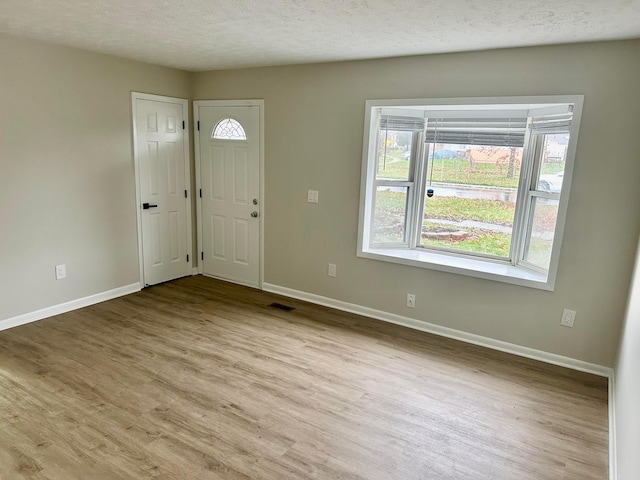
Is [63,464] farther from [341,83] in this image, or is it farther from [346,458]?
[341,83]

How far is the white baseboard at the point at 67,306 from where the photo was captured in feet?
11.4

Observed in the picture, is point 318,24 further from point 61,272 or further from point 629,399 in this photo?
point 61,272

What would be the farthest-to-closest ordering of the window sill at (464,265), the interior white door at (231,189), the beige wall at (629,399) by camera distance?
the interior white door at (231,189)
the window sill at (464,265)
the beige wall at (629,399)

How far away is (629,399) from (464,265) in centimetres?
171

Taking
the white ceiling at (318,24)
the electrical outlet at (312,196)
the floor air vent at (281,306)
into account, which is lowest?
the floor air vent at (281,306)

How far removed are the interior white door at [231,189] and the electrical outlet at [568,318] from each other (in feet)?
9.68

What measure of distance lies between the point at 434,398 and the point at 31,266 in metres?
3.39

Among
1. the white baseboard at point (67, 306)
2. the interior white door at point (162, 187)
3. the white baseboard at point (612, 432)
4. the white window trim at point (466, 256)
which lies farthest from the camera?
the interior white door at point (162, 187)

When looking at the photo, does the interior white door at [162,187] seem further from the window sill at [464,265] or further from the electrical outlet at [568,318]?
the electrical outlet at [568,318]

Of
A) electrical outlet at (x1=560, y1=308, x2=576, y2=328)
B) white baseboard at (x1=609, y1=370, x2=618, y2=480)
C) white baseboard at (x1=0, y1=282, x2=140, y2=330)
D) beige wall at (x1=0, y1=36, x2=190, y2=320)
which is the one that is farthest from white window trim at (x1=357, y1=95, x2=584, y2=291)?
white baseboard at (x1=0, y1=282, x2=140, y2=330)

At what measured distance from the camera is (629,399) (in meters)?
2.01

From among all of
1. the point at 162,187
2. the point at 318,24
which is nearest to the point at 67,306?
the point at 162,187

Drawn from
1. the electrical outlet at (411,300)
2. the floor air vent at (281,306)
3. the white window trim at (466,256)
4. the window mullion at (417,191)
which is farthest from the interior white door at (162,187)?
the electrical outlet at (411,300)

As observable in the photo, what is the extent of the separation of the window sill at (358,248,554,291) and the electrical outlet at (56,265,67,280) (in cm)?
270
